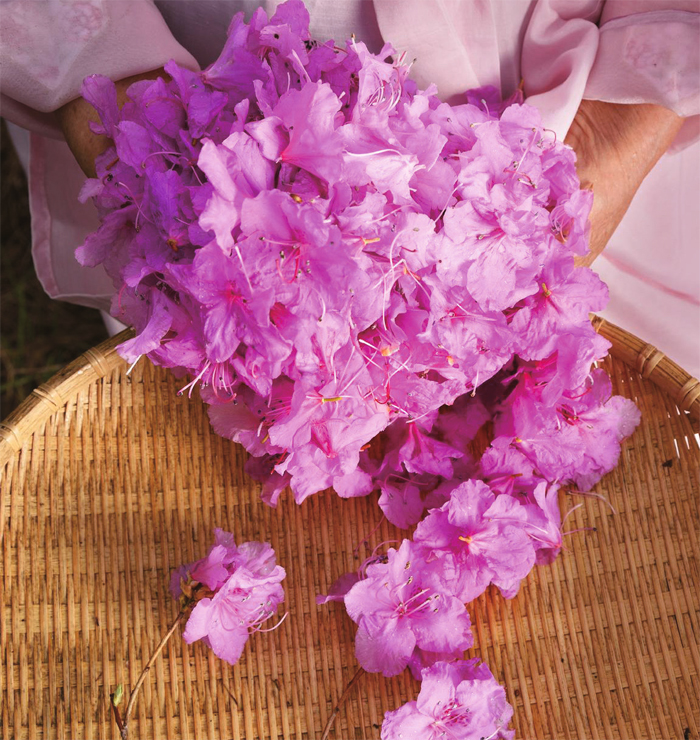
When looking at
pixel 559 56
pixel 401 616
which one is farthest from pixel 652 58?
pixel 401 616

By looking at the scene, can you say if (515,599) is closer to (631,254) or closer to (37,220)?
(631,254)

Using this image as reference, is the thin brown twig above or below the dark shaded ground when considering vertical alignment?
below

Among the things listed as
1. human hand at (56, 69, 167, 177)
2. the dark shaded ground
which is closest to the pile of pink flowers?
human hand at (56, 69, 167, 177)

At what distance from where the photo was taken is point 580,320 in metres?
0.64

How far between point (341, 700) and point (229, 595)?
0.13 metres

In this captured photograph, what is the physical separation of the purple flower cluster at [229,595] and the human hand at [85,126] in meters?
0.36

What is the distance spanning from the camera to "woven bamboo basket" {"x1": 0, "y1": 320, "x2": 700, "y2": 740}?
70cm

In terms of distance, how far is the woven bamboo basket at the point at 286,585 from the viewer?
0.70 m

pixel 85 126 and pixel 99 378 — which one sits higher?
pixel 85 126

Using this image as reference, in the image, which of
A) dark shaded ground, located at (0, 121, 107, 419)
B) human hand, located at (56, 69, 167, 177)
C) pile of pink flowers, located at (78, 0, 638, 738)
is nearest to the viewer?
pile of pink flowers, located at (78, 0, 638, 738)

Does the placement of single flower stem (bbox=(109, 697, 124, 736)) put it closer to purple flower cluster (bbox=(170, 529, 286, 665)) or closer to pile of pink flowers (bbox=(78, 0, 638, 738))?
purple flower cluster (bbox=(170, 529, 286, 665))

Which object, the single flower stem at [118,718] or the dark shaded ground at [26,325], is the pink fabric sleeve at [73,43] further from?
the dark shaded ground at [26,325]

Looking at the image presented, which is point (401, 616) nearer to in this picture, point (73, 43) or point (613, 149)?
point (613, 149)

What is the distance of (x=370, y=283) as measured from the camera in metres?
0.52
